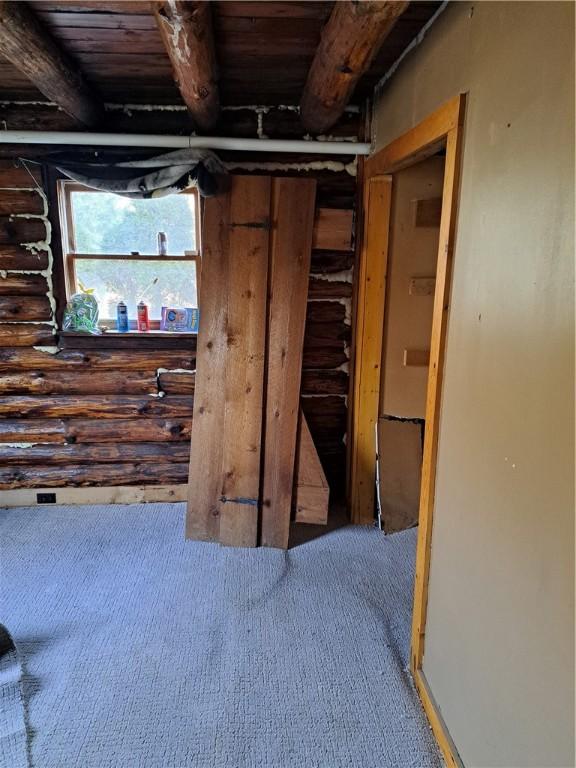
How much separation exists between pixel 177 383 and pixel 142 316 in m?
0.48

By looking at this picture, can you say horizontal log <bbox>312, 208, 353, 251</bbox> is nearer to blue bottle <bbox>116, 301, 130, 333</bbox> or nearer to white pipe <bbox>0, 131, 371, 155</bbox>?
white pipe <bbox>0, 131, 371, 155</bbox>

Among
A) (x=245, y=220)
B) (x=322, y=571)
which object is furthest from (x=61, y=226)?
(x=322, y=571)

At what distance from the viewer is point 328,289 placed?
304 centimetres

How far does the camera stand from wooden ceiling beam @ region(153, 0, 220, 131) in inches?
55.5

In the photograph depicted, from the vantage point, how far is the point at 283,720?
171 cm

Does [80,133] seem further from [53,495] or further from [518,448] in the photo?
[518,448]

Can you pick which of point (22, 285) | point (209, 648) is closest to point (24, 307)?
point (22, 285)

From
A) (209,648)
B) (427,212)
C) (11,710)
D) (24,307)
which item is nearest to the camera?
(11,710)

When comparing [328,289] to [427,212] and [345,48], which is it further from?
[345,48]

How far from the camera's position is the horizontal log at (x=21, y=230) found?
282 cm

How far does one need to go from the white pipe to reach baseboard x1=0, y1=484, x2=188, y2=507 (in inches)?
84.2

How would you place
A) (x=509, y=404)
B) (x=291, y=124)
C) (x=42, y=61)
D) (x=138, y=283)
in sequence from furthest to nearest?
(x=138, y=283), (x=291, y=124), (x=42, y=61), (x=509, y=404)

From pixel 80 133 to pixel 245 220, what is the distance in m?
1.04

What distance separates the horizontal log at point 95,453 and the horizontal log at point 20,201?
149 centimetres
